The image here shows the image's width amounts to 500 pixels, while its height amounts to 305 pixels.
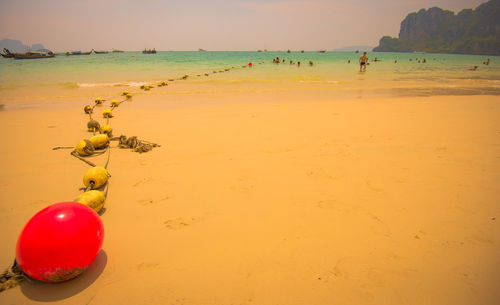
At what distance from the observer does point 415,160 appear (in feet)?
14.6

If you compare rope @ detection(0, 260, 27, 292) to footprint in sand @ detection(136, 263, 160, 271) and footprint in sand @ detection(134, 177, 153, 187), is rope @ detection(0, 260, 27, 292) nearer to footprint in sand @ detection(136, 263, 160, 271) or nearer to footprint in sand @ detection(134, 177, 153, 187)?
footprint in sand @ detection(136, 263, 160, 271)

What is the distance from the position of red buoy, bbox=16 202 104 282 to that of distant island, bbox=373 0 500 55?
18212 cm

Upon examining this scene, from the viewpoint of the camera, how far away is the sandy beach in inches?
79.4

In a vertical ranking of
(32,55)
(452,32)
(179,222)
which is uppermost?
(452,32)

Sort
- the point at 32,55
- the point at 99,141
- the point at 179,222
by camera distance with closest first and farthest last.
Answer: the point at 179,222, the point at 99,141, the point at 32,55

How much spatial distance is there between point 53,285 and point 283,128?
214 inches

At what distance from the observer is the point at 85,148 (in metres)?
4.62

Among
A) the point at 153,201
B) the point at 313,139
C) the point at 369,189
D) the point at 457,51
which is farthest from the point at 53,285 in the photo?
the point at 457,51

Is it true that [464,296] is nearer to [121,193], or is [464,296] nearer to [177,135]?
[121,193]

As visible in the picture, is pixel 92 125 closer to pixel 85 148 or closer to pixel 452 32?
pixel 85 148

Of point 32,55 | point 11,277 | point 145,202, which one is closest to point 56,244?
point 11,277

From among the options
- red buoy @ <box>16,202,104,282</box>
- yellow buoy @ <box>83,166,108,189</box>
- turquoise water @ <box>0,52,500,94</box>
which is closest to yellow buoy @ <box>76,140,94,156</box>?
yellow buoy @ <box>83,166,108,189</box>

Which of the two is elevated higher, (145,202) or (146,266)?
(145,202)

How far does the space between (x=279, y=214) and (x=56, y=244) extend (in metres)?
2.24
